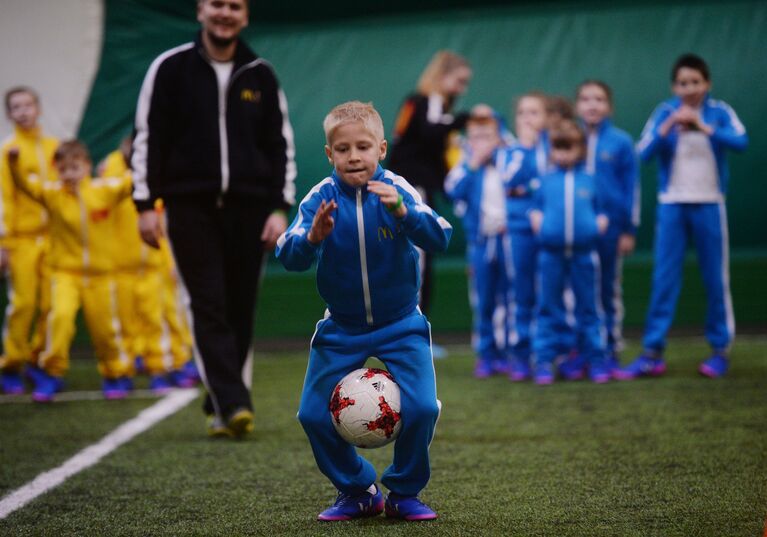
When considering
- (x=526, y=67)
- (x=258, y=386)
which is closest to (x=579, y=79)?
(x=526, y=67)

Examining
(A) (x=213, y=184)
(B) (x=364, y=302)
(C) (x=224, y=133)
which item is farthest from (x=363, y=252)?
(C) (x=224, y=133)

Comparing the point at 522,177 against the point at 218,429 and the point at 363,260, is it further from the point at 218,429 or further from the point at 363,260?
the point at 363,260

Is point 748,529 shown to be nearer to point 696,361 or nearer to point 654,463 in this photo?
point 654,463

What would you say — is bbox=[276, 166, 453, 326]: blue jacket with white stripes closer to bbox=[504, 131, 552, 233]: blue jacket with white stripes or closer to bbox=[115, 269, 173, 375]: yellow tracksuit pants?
bbox=[504, 131, 552, 233]: blue jacket with white stripes

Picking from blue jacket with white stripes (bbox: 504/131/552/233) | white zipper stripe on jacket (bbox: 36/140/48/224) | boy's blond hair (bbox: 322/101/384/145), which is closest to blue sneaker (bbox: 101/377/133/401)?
white zipper stripe on jacket (bbox: 36/140/48/224)

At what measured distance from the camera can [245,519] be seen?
3578mm

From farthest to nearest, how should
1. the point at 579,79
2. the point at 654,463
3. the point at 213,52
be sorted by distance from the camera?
the point at 579,79, the point at 213,52, the point at 654,463

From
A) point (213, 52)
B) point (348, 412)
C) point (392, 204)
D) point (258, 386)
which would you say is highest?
point (213, 52)

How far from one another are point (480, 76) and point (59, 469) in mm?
6510

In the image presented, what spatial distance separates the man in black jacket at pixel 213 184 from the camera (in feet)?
17.0

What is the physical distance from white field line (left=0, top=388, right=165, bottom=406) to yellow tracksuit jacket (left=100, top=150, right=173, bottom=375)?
43 centimetres

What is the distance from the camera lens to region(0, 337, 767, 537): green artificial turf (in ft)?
11.4

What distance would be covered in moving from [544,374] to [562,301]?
0.50 m

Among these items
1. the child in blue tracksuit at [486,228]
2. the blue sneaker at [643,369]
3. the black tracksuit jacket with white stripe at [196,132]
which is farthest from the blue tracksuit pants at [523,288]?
the black tracksuit jacket with white stripe at [196,132]
